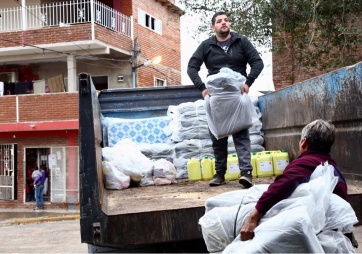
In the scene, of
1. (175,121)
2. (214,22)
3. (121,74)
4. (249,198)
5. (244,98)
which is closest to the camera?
(249,198)

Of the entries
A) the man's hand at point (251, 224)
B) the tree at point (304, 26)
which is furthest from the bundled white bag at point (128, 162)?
the tree at point (304, 26)

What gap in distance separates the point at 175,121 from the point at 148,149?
59 cm

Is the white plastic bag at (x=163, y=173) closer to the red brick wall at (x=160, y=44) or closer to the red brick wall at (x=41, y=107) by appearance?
the red brick wall at (x=41, y=107)

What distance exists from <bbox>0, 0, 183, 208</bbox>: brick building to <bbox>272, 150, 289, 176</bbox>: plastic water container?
15.9m

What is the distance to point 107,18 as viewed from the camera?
21.6 m

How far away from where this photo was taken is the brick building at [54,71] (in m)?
20.9

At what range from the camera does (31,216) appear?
18.8m

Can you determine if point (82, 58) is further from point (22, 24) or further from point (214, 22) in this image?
point (214, 22)

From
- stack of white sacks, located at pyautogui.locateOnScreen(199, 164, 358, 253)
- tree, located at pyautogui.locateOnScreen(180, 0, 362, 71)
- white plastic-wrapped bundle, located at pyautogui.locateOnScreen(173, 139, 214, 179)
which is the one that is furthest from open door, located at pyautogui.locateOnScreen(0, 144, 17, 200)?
stack of white sacks, located at pyautogui.locateOnScreen(199, 164, 358, 253)

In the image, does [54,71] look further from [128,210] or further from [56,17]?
[128,210]

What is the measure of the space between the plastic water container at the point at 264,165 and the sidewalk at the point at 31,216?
12544mm

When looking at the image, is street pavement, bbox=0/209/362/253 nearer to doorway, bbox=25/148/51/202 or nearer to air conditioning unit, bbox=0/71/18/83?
doorway, bbox=25/148/51/202

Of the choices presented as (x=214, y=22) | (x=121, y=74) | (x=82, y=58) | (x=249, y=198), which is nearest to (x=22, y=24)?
(x=82, y=58)

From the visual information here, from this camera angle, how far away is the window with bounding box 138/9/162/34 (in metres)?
24.1
